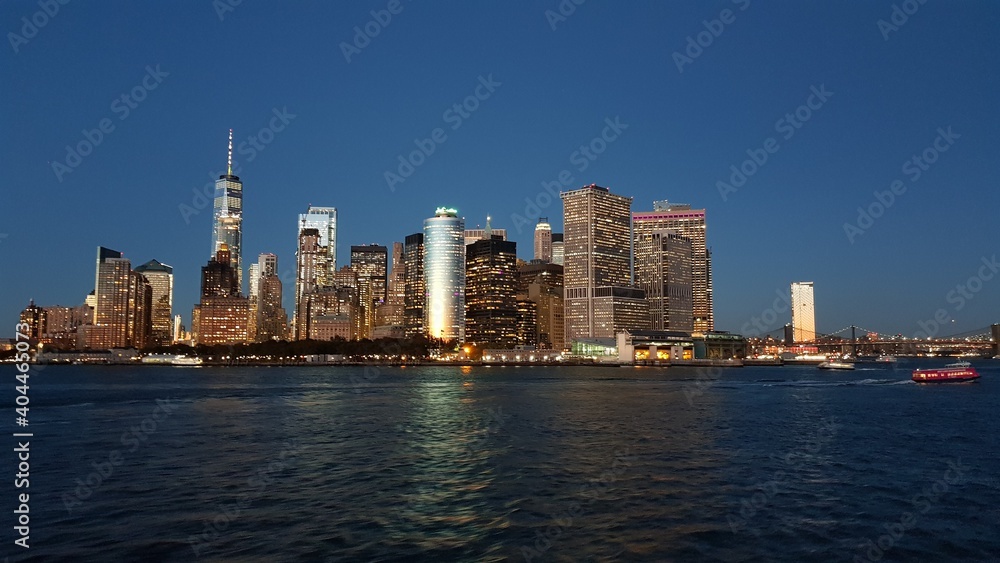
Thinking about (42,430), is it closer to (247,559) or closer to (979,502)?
(247,559)

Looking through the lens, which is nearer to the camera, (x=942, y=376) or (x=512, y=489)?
(x=512, y=489)

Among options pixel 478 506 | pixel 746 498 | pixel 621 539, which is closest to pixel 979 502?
pixel 746 498

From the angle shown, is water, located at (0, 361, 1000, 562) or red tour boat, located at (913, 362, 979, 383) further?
red tour boat, located at (913, 362, 979, 383)

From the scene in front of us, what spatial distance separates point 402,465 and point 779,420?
32491 millimetres

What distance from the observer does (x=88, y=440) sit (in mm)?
41562

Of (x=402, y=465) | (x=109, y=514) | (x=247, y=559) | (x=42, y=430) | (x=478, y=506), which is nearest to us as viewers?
(x=247, y=559)

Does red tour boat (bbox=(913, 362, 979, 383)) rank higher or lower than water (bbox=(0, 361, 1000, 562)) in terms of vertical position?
lower

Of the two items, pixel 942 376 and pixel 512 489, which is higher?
pixel 512 489

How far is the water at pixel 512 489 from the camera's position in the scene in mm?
19766

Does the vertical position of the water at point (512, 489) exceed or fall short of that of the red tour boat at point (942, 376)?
it exceeds it

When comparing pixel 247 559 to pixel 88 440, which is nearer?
pixel 247 559

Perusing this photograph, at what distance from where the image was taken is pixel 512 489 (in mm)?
27547

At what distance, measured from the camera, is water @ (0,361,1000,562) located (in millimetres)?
19766

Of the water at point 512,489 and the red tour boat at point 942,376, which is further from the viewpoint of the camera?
the red tour boat at point 942,376
